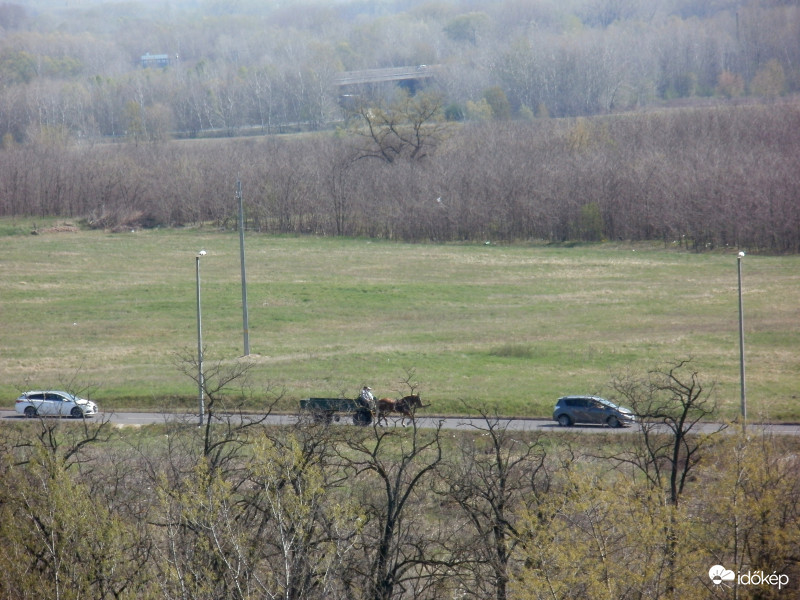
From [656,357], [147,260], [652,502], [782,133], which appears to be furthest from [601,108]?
[652,502]

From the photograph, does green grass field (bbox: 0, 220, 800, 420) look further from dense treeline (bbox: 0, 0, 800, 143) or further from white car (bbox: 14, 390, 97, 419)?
dense treeline (bbox: 0, 0, 800, 143)

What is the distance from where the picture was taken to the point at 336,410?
1647 centimetres

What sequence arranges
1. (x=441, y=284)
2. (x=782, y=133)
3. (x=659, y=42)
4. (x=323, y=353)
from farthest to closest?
(x=659, y=42) < (x=782, y=133) < (x=441, y=284) < (x=323, y=353)

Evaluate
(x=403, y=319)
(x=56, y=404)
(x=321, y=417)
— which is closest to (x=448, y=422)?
(x=321, y=417)

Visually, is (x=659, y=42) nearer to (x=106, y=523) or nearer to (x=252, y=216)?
(x=252, y=216)

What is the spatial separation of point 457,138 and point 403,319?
48.6 metres

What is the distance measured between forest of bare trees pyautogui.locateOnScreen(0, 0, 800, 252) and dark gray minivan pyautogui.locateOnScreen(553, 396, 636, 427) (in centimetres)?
3492

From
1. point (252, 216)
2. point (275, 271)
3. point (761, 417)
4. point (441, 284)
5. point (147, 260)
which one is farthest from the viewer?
point (252, 216)

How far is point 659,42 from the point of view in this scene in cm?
12475

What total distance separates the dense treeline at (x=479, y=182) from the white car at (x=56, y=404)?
128 ft

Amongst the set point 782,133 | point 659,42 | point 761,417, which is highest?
point 659,42

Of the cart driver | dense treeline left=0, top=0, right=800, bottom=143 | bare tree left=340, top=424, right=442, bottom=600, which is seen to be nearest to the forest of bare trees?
dense treeline left=0, top=0, right=800, bottom=143

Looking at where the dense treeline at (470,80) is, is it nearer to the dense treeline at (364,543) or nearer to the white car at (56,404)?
the white car at (56,404)

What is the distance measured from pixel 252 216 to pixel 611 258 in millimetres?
25851
